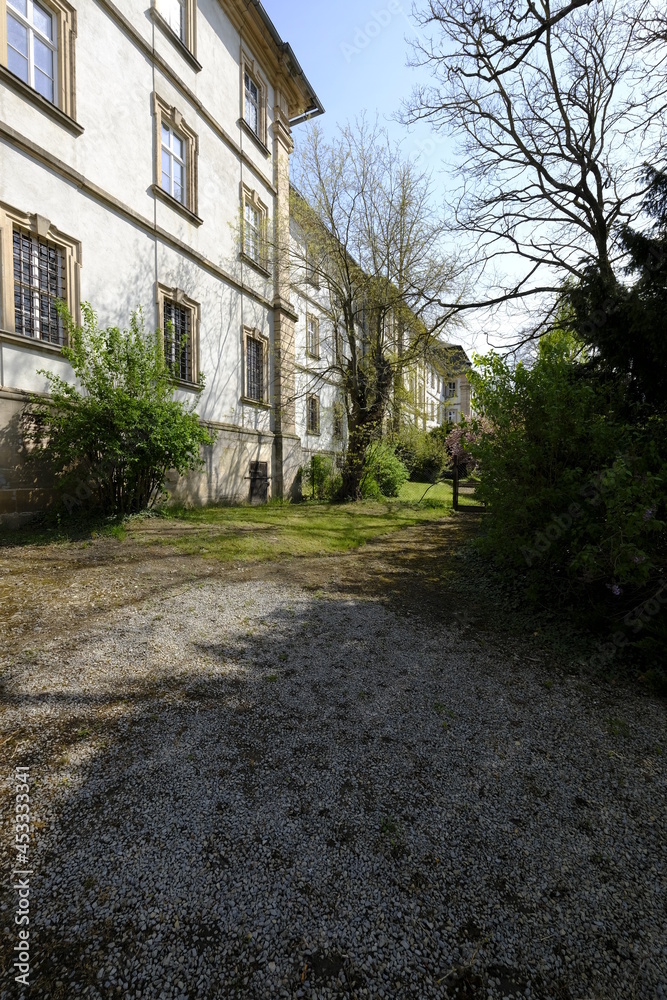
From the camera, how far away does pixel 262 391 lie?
14.3 metres

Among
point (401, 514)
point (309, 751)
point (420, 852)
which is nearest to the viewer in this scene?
point (420, 852)

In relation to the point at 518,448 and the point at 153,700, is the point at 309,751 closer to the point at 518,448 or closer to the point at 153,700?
the point at 153,700

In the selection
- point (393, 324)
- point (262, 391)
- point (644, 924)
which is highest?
point (393, 324)

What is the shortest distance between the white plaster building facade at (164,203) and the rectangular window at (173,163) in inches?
1.5

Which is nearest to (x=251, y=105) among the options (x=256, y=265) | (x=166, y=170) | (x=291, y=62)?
(x=291, y=62)

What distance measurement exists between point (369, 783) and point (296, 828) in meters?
0.42

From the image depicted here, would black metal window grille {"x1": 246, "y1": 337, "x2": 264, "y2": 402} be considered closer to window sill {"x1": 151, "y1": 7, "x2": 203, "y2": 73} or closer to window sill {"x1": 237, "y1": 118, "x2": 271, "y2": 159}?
window sill {"x1": 237, "y1": 118, "x2": 271, "y2": 159}

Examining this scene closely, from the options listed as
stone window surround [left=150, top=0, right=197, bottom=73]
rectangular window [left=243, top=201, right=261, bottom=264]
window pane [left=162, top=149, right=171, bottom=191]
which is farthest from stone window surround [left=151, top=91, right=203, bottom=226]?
rectangular window [left=243, top=201, right=261, bottom=264]

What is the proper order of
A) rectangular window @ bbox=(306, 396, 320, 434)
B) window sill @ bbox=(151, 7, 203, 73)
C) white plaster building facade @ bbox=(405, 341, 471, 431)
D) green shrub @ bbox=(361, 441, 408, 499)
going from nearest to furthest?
1. window sill @ bbox=(151, 7, 203, 73)
2. white plaster building facade @ bbox=(405, 341, 471, 431)
3. green shrub @ bbox=(361, 441, 408, 499)
4. rectangular window @ bbox=(306, 396, 320, 434)

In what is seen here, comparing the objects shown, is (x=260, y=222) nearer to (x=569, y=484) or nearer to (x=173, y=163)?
(x=173, y=163)

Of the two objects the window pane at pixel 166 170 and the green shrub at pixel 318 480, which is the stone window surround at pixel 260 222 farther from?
the green shrub at pixel 318 480

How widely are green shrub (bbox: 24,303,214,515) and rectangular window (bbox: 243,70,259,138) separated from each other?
32.5 feet

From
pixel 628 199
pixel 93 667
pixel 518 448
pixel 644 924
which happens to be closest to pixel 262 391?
pixel 628 199

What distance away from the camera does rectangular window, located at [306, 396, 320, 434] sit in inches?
718
